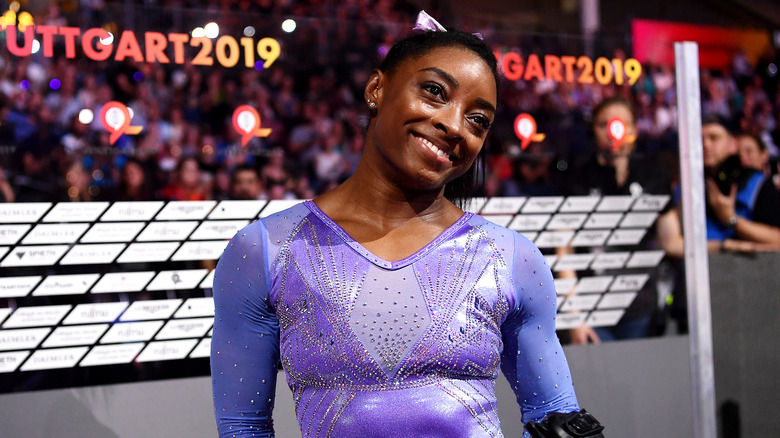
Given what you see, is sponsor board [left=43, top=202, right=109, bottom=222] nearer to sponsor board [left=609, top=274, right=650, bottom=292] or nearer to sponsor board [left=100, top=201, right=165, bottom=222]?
sponsor board [left=100, top=201, right=165, bottom=222]

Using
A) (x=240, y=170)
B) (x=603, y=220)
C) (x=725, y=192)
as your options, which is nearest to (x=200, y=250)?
(x=240, y=170)

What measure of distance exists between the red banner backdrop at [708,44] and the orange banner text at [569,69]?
79 mm

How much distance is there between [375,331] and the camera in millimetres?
1307

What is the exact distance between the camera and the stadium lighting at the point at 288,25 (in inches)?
96.0

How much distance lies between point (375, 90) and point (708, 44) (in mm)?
2382

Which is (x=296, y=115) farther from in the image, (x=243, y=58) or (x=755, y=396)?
(x=755, y=396)

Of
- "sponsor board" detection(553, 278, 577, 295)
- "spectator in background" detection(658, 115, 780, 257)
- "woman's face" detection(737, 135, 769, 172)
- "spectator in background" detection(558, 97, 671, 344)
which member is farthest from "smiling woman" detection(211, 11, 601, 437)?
"woman's face" detection(737, 135, 769, 172)

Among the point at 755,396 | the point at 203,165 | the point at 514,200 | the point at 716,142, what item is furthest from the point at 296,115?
the point at 755,396

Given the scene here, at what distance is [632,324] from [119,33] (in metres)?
2.11

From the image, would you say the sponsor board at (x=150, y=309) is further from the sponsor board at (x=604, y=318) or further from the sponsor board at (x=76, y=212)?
the sponsor board at (x=604, y=318)

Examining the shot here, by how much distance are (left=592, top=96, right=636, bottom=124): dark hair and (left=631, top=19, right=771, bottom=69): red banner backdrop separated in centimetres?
18

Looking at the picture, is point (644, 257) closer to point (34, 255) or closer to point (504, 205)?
point (504, 205)

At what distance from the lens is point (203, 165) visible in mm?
2305

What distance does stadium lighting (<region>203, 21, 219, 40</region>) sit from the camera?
92.2 inches
